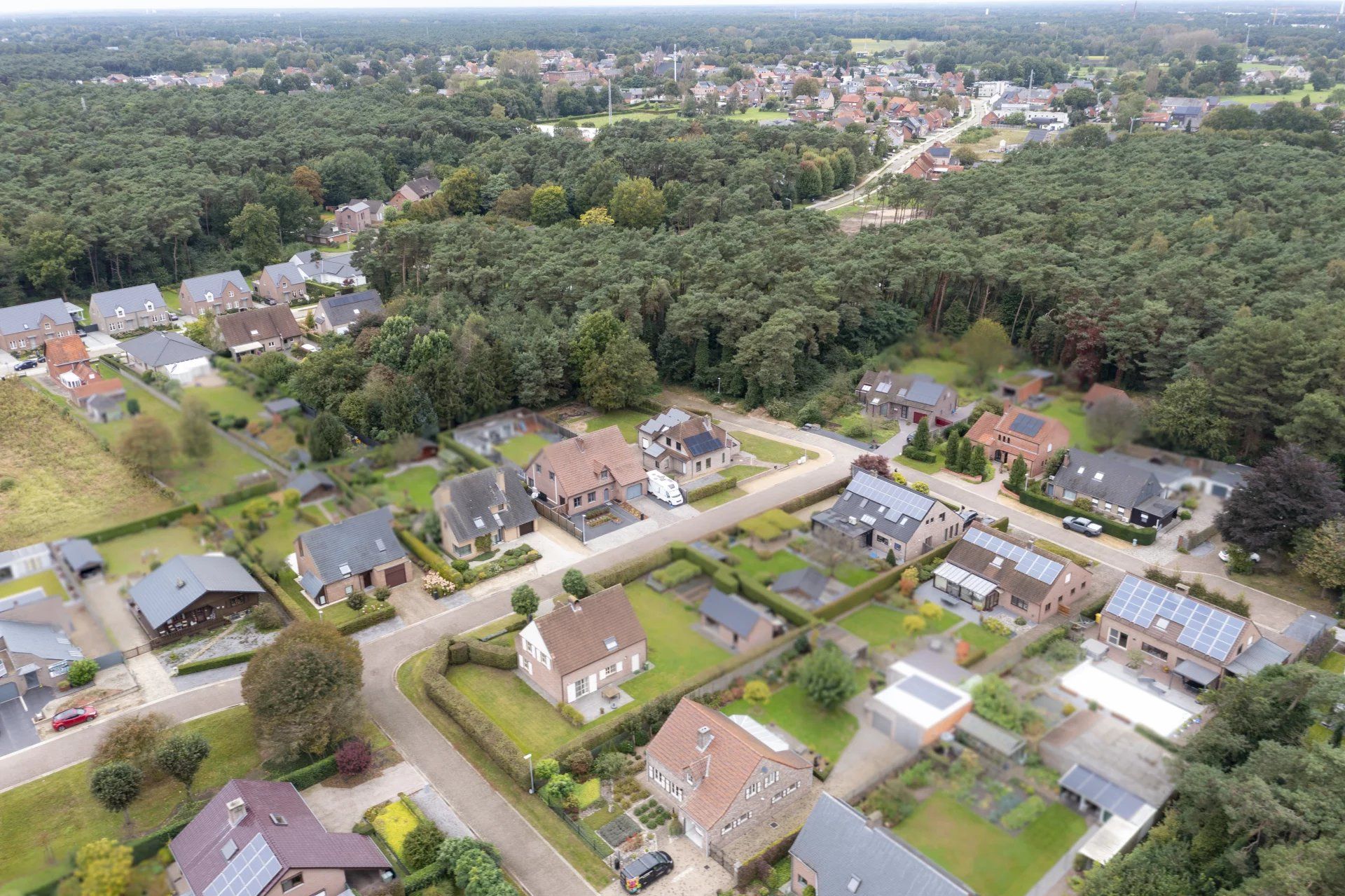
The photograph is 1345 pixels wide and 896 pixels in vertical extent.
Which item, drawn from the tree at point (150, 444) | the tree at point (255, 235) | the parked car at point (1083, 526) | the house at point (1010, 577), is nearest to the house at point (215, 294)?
the tree at point (255, 235)

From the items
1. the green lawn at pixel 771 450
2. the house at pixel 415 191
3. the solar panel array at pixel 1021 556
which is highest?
the house at pixel 415 191

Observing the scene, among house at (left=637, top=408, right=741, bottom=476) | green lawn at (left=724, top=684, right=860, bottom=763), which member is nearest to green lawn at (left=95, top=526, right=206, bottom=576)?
green lawn at (left=724, top=684, right=860, bottom=763)

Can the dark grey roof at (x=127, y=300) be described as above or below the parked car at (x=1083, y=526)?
above

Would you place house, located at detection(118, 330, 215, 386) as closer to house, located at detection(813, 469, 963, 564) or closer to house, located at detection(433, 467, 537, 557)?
house, located at detection(433, 467, 537, 557)

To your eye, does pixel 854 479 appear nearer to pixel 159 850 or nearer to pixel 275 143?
pixel 159 850

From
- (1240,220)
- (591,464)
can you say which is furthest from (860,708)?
(1240,220)

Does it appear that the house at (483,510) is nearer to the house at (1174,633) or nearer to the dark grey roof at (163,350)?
the dark grey roof at (163,350)
